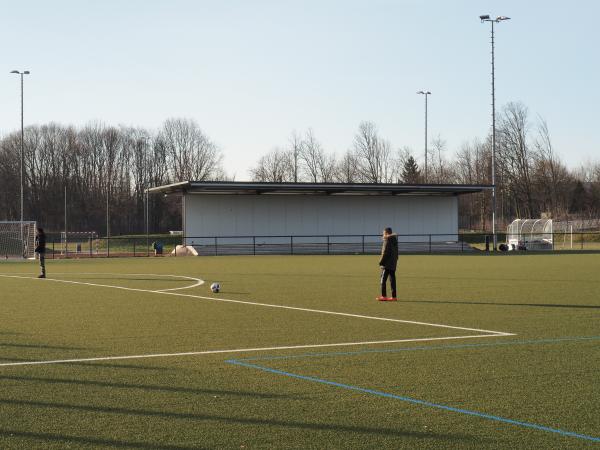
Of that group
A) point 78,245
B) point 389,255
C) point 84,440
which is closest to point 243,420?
point 84,440

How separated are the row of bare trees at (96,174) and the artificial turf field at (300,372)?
3149 inches

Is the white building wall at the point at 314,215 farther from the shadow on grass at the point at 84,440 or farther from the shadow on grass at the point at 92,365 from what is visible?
the shadow on grass at the point at 84,440

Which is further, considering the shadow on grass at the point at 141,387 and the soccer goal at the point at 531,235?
the soccer goal at the point at 531,235

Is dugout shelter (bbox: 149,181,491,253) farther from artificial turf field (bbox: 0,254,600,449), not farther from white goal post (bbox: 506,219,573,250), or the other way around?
artificial turf field (bbox: 0,254,600,449)

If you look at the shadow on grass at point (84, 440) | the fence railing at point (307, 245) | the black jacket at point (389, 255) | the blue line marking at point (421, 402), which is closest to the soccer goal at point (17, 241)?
the fence railing at point (307, 245)

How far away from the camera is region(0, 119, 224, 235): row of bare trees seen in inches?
3775

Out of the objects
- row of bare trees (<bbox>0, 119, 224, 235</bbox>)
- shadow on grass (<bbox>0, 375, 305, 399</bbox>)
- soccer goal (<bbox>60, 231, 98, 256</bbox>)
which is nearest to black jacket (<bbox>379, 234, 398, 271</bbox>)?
shadow on grass (<bbox>0, 375, 305, 399</bbox>)

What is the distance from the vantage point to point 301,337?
12.0m

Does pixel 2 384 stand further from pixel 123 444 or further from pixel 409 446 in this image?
pixel 409 446

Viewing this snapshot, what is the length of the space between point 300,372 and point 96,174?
95670 millimetres

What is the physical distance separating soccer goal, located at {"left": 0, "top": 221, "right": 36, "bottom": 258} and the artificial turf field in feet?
97.0

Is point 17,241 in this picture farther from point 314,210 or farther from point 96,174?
point 96,174

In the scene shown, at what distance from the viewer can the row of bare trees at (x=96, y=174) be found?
315 ft

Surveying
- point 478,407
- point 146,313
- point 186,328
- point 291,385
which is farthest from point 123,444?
point 146,313
